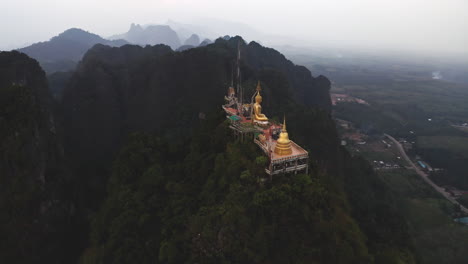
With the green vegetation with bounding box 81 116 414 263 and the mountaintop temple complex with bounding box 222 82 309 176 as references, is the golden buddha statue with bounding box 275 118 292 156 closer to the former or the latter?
the mountaintop temple complex with bounding box 222 82 309 176

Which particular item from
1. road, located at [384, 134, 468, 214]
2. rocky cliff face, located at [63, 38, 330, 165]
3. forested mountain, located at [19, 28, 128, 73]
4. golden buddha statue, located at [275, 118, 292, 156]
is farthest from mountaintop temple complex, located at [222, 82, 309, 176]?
forested mountain, located at [19, 28, 128, 73]

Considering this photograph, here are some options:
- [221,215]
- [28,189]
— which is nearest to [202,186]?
[221,215]

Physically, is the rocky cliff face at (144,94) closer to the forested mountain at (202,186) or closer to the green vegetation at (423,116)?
the forested mountain at (202,186)

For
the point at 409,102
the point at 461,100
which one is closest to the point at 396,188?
the point at 409,102

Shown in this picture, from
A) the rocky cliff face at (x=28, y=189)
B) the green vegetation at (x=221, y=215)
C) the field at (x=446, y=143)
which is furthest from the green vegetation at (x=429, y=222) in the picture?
the rocky cliff face at (x=28, y=189)

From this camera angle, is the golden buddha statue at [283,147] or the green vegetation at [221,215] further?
the golden buddha statue at [283,147]
